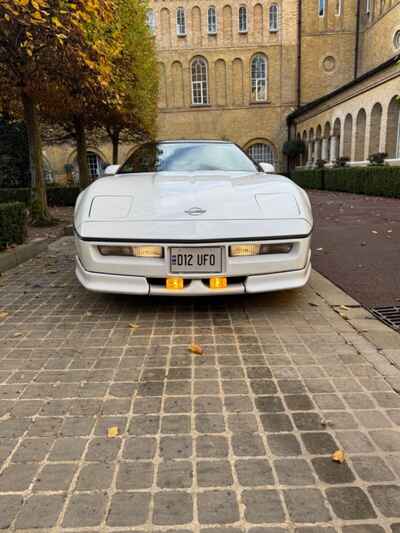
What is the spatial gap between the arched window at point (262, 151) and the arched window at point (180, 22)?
1031 cm

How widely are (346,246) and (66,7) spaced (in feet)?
18.0

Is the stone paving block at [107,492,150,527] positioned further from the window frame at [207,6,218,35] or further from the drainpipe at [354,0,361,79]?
the drainpipe at [354,0,361,79]

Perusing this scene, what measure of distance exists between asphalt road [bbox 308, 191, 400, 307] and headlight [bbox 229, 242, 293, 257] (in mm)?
1095

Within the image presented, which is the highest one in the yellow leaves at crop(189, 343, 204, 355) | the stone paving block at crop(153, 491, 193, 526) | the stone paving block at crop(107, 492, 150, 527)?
the yellow leaves at crop(189, 343, 204, 355)

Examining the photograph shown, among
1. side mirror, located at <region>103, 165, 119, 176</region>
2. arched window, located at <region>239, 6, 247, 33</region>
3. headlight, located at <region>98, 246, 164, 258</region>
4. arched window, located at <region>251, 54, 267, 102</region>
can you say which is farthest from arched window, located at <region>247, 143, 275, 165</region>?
headlight, located at <region>98, 246, 164, 258</region>

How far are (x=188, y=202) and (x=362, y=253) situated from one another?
3344 millimetres

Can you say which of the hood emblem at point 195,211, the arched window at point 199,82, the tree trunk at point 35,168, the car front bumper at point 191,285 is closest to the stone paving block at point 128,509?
the car front bumper at point 191,285

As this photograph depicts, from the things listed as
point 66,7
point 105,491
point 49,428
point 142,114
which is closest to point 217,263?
point 49,428

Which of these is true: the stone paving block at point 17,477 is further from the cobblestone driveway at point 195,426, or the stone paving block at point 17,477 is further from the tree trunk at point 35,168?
the tree trunk at point 35,168

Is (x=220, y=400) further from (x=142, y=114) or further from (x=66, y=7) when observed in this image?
(x=142, y=114)

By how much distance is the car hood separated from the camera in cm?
301

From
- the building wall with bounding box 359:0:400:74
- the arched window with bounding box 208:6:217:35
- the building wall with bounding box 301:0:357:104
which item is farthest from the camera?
the arched window with bounding box 208:6:217:35

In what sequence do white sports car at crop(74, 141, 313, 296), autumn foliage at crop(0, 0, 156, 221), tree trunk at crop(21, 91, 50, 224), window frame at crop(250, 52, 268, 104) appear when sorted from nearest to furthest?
1. white sports car at crop(74, 141, 313, 296)
2. autumn foliage at crop(0, 0, 156, 221)
3. tree trunk at crop(21, 91, 50, 224)
4. window frame at crop(250, 52, 268, 104)

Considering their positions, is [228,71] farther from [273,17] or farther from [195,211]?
[195,211]
